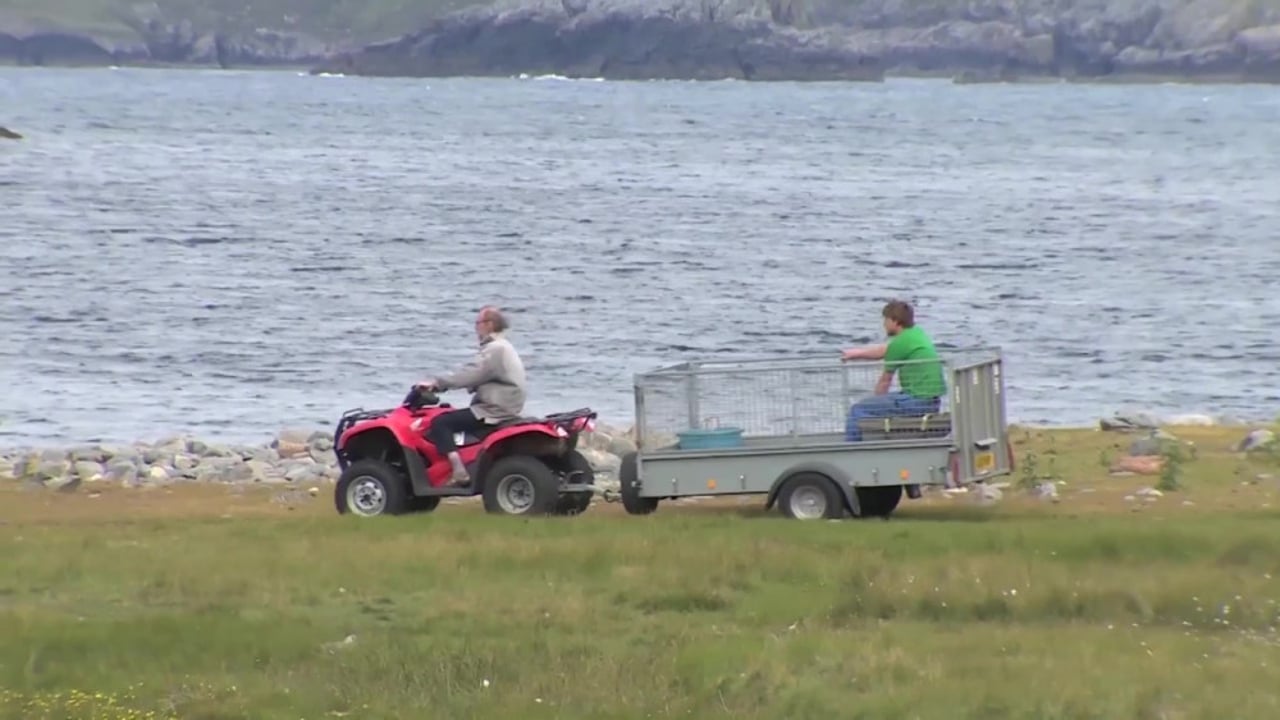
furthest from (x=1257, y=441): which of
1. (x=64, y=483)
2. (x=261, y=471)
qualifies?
(x=64, y=483)

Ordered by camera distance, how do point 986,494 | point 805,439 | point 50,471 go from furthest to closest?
point 50,471 → point 986,494 → point 805,439

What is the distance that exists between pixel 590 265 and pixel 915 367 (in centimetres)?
3882

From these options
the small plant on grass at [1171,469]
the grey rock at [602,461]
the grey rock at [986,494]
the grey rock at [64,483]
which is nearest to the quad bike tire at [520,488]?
the grey rock at [986,494]

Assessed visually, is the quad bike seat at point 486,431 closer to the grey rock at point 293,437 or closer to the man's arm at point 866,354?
the man's arm at point 866,354

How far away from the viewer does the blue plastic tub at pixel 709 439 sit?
1753 cm

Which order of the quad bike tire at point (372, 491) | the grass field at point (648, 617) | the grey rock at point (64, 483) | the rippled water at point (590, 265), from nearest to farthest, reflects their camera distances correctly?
the grass field at point (648, 617) → the quad bike tire at point (372, 491) → the grey rock at point (64, 483) → the rippled water at point (590, 265)

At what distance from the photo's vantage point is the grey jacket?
17625mm

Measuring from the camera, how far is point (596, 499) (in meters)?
19.5

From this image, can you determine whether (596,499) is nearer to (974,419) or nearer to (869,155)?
(974,419)

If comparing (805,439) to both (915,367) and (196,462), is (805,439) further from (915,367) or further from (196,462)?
(196,462)

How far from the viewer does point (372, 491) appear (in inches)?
707

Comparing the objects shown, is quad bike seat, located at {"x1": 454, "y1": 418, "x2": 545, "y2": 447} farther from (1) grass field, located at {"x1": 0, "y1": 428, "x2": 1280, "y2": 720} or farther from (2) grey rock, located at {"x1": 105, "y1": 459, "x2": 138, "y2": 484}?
(2) grey rock, located at {"x1": 105, "y1": 459, "x2": 138, "y2": 484}

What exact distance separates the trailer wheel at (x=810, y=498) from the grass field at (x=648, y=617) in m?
0.34

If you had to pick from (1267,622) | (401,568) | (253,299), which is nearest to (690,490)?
(401,568)
